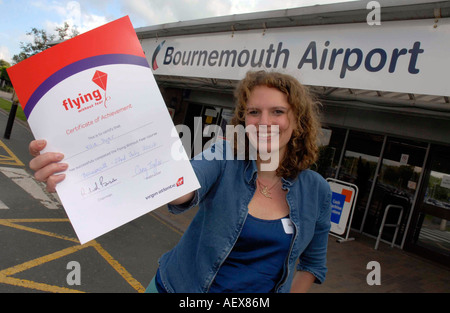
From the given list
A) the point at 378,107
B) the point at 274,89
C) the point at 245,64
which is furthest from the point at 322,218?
the point at 378,107

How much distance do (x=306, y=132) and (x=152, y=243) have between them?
3.78 metres

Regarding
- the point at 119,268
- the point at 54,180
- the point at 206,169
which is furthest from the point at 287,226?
the point at 119,268

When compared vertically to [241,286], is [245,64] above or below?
above

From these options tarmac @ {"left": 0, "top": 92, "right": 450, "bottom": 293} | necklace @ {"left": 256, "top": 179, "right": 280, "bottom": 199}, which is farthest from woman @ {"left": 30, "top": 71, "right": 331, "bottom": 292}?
tarmac @ {"left": 0, "top": 92, "right": 450, "bottom": 293}

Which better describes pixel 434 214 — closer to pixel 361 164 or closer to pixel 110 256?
pixel 361 164

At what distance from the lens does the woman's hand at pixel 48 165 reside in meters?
1.09

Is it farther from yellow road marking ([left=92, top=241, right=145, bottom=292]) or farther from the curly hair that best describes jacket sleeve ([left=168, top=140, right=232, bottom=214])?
yellow road marking ([left=92, top=241, right=145, bottom=292])

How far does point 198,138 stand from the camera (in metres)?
12.5

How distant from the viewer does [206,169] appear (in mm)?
1313

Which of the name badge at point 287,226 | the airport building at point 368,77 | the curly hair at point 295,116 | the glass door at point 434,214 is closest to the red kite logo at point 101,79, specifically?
the curly hair at point 295,116

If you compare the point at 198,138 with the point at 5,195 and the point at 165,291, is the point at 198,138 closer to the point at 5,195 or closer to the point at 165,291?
the point at 5,195

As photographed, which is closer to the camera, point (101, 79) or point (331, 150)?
point (101, 79)

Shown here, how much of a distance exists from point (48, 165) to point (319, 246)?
1.31 metres
